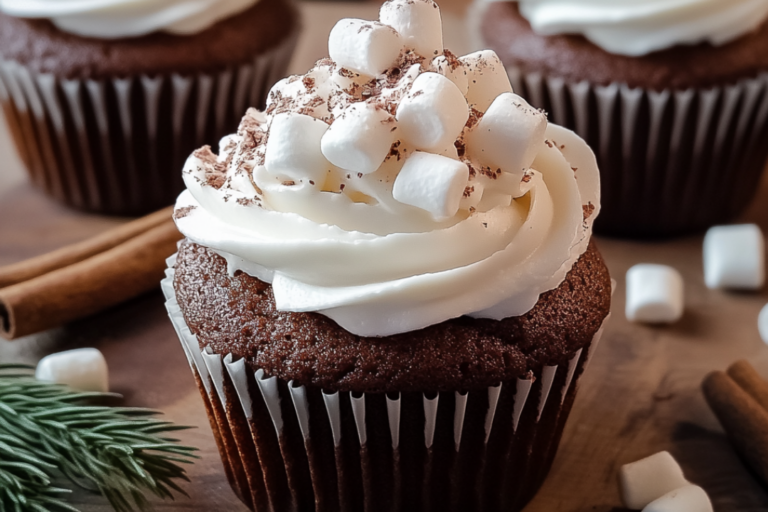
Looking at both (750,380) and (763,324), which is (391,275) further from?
(763,324)

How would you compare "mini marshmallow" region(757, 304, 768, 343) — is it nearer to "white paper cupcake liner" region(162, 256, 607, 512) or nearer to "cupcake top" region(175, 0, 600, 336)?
"white paper cupcake liner" region(162, 256, 607, 512)

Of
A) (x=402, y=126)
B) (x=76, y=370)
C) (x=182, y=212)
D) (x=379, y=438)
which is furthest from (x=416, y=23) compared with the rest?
(x=76, y=370)

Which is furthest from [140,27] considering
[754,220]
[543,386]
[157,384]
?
[754,220]

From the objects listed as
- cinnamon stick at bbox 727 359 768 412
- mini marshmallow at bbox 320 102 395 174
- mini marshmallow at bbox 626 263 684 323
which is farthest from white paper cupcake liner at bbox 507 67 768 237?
mini marshmallow at bbox 320 102 395 174

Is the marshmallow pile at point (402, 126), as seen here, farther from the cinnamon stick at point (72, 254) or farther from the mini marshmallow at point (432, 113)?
the cinnamon stick at point (72, 254)

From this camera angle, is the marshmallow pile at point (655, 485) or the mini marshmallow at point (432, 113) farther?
the marshmallow pile at point (655, 485)

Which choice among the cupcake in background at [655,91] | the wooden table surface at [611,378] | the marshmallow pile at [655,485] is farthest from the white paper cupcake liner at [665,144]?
the marshmallow pile at [655,485]

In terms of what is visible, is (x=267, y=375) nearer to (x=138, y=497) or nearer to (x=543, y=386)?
(x=138, y=497)
